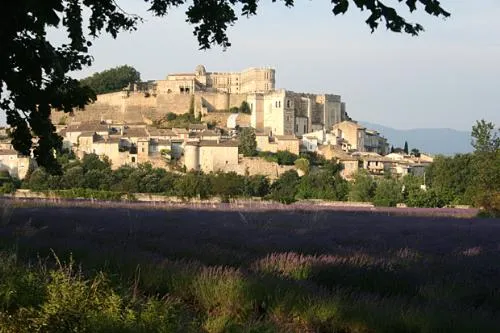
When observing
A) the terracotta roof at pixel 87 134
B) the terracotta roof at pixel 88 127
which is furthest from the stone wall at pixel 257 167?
the terracotta roof at pixel 88 127

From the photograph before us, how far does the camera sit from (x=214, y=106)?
10538 cm

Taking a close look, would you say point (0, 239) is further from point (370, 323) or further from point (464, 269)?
point (464, 269)

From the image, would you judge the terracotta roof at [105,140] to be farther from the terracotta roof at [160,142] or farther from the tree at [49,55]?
the tree at [49,55]

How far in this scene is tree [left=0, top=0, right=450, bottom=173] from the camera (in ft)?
18.3

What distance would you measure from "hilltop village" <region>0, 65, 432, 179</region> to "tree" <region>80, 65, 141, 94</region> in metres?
5.23

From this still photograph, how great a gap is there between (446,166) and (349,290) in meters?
54.6

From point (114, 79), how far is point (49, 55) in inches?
4707

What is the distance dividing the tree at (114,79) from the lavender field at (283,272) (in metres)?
112

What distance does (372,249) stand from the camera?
8523 millimetres

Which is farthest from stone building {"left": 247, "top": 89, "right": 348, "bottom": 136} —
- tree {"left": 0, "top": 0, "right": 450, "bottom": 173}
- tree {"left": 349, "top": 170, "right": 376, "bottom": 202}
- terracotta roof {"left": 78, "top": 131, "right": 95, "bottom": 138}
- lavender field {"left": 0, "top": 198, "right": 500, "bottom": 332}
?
tree {"left": 0, "top": 0, "right": 450, "bottom": 173}

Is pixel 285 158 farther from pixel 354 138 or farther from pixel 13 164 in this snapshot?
pixel 13 164

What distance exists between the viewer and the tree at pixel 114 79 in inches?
4765

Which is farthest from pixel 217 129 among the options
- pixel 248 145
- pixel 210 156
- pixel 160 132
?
pixel 210 156

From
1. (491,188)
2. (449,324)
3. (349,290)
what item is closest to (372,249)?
(349,290)
